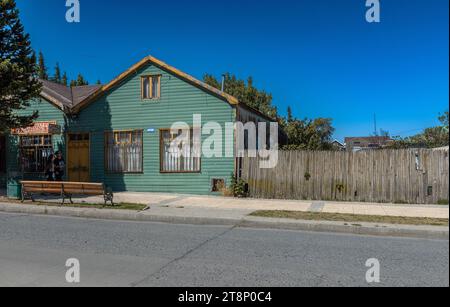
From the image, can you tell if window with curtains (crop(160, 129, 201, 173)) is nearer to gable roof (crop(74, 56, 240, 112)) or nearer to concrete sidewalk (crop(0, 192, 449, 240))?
concrete sidewalk (crop(0, 192, 449, 240))

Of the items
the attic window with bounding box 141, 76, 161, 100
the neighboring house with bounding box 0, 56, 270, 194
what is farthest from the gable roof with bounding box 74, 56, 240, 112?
the attic window with bounding box 141, 76, 161, 100

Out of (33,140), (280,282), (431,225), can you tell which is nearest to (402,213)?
(431,225)

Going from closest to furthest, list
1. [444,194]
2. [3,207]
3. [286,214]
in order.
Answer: [444,194]
[286,214]
[3,207]

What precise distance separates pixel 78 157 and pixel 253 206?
9.56 m

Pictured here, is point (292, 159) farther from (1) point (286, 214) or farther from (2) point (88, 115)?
(2) point (88, 115)

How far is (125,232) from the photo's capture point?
9.01 meters

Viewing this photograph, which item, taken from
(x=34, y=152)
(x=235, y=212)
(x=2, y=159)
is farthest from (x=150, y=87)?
(x=2, y=159)

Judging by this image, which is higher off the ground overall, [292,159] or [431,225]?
[292,159]

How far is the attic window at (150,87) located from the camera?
667 inches

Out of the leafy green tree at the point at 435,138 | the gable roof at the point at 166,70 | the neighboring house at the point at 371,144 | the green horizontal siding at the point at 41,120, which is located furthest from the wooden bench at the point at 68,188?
the neighboring house at the point at 371,144

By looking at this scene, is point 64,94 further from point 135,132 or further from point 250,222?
point 250,222

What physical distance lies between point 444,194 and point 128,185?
52.3ft

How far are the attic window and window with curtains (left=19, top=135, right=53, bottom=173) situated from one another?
5380mm

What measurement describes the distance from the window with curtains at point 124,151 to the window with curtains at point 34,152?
124 inches
